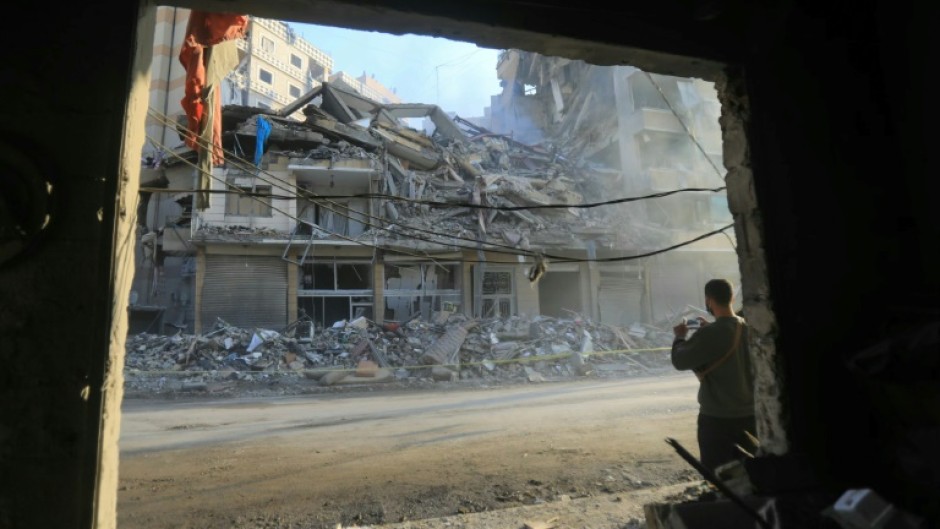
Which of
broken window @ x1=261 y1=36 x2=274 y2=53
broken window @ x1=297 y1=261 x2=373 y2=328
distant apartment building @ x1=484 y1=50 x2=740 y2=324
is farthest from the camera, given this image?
broken window @ x1=261 y1=36 x2=274 y2=53

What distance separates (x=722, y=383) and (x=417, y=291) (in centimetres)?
1717

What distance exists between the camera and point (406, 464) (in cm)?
554

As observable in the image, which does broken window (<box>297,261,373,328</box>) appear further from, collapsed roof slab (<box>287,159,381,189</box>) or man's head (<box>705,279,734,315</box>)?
man's head (<box>705,279,734,315</box>)

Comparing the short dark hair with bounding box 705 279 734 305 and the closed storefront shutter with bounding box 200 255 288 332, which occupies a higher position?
the closed storefront shutter with bounding box 200 255 288 332

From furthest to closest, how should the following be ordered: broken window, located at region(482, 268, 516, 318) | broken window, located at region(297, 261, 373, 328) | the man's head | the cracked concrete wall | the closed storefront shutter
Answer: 1. broken window, located at region(482, 268, 516, 318)
2. broken window, located at region(297, 261, 373, 328)
3. the closed storefront shutter
4. the man's head
5. the cracked concrete wall

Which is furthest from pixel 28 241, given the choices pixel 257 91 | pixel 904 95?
pixel 257 91

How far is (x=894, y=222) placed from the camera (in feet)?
7.80

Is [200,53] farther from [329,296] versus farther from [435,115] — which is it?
[435,115]

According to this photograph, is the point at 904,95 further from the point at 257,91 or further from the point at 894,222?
the point at 257,91

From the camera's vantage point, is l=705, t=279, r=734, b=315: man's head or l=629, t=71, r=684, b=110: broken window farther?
l=629, t=71, r=684, b=110: broken window

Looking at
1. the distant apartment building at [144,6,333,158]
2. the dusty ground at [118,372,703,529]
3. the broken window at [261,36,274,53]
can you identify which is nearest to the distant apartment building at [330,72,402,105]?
the distant apartment building at [144,6,333,158]

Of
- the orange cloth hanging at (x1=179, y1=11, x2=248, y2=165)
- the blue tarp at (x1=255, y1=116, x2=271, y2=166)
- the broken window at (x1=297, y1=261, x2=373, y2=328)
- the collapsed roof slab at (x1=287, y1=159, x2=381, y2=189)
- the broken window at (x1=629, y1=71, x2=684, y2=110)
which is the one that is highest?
the broken window at (x1=629, y1=71, x2=684, y2=110)

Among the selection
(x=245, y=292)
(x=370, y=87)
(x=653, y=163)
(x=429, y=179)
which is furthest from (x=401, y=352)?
(x=370, y=87)

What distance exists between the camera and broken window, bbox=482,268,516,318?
20.6m
